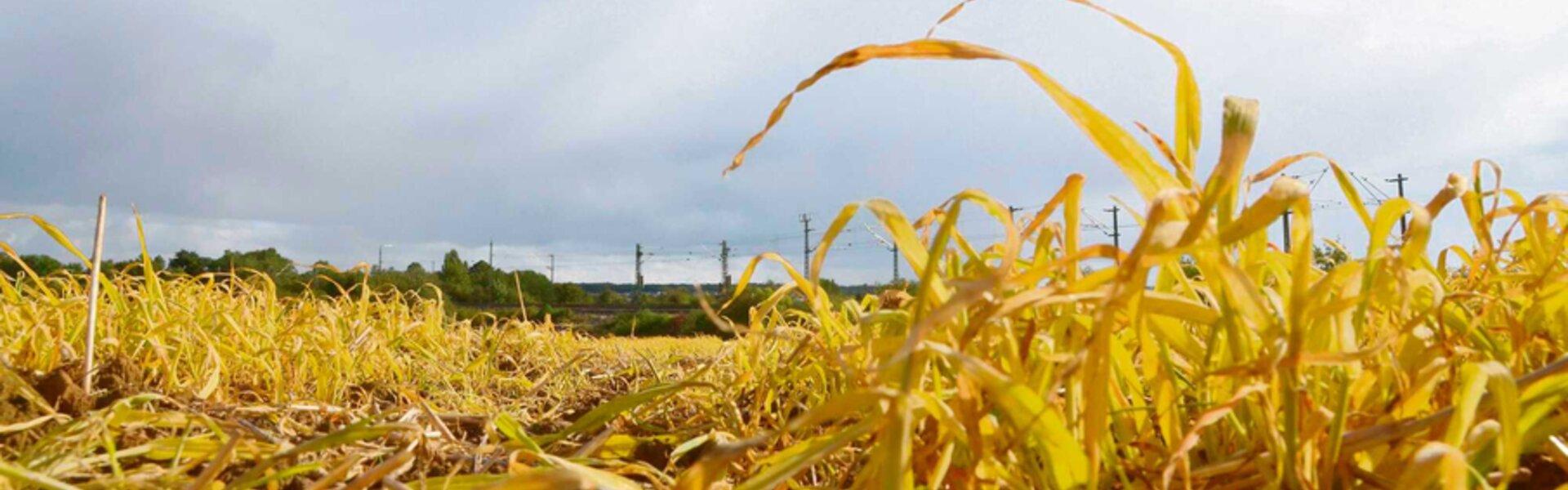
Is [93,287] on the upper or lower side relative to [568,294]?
upper

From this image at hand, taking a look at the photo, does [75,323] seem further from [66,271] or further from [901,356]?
[901,356]

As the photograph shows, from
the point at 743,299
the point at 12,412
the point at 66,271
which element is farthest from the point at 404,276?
the point at 12,412

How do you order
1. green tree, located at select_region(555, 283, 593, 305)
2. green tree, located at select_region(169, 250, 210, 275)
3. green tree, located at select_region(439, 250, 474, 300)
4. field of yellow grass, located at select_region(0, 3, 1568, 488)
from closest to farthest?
field of yellow grass, located at select_region(0, 3, 1568, 488), green tree, located at select_region(169, 250, 210, 275), green tree, located at select_region(439, 250, 474, 300), green tree, located at select_region(555, 283, 593, 305)

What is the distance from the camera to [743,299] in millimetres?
12695

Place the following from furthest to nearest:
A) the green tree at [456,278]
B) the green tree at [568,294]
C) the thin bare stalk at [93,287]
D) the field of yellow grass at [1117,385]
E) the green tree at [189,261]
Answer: the green tree at [568,294] < the green tree at [456,278] < the green tree at [189,261] < the thin bare stalk at [93,287] < the field of yellow grass at [1117,385]

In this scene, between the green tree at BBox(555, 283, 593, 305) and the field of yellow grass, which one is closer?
the field of yellow grass

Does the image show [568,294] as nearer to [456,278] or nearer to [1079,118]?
[456,278]

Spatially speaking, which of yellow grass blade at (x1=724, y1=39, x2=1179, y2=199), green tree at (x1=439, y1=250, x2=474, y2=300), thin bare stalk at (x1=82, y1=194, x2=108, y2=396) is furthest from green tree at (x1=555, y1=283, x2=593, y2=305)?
yellow grass blade at (x1=724, y1=39, x2=1179, y2=199)

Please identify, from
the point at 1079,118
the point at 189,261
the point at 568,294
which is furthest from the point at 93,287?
the point at 568,294

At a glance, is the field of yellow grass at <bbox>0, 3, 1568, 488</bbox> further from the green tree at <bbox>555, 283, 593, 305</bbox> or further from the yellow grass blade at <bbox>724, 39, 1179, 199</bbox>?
the green tree at <bbox>555, 283, 593, 305</bbox>

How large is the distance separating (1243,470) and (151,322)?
1.77m

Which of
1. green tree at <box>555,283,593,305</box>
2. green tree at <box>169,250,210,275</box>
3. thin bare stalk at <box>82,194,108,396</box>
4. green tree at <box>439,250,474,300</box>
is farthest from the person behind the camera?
green tree at <box>555,283,593,305</box>

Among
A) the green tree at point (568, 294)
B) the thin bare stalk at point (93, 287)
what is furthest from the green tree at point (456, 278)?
the thin bare stalk at point (93, 287)

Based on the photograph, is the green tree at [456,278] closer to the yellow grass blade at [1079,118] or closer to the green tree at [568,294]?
the green tree at [568,294]
